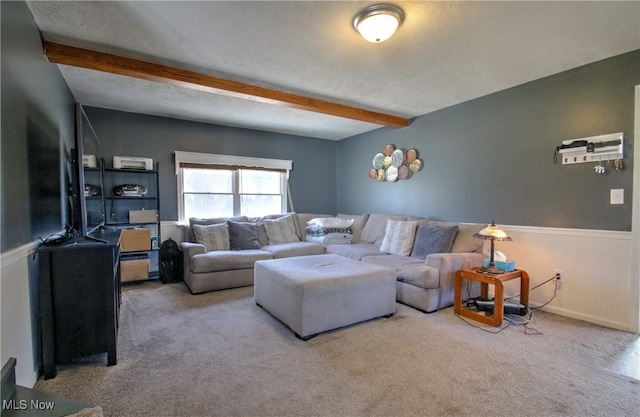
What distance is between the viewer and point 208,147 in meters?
4.82

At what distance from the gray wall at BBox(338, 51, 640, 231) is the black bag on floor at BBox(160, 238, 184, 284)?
3408mm

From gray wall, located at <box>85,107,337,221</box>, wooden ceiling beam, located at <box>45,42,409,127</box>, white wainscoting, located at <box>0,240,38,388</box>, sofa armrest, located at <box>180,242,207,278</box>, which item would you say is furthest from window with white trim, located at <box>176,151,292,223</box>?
white wainscoting, located at <box>0,240,38,388</box>

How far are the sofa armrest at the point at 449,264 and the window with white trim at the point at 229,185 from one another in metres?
3.20

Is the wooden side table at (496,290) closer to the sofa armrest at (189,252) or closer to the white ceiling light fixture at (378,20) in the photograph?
the white ceiling light fixture at (378,20)

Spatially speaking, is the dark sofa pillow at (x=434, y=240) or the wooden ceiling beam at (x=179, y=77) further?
the dark sofa pillow at (x=434, y=240)

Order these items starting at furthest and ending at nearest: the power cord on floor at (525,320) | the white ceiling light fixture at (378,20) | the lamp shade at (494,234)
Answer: the lamp shade at (494,234) < the power cord on floor at (525,320) < the white ceiling light fixture at (378,20)

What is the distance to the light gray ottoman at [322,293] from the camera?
2.42 m

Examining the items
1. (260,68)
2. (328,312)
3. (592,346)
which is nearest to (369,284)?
(328,312)

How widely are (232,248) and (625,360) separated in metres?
4.10

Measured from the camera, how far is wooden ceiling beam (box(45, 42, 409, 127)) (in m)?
2.44

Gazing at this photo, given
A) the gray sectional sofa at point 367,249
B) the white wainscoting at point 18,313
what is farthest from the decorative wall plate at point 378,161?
the white wainscoting at point 18,313

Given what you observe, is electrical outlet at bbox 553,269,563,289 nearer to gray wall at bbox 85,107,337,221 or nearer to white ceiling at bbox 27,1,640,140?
white ceiling at bbox 27,1,640,140

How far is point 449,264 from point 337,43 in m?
2.35

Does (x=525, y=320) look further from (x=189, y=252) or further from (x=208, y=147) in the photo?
(x=208, y=147)
